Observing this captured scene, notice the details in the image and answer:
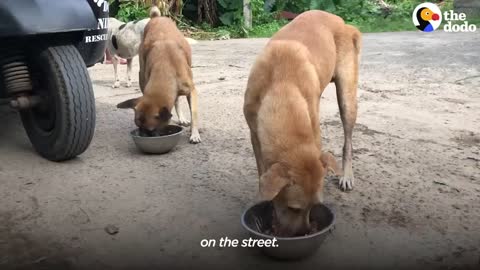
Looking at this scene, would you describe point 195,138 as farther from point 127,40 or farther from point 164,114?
point 127,40

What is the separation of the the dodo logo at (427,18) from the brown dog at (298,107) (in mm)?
13099

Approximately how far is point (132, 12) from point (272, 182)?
1360 cm

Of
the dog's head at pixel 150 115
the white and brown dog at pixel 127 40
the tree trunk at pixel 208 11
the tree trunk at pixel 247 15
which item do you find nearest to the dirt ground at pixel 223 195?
the dog's head at pixel 150 115

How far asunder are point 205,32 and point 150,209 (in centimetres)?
1372

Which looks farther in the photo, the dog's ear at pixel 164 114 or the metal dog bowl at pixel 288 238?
A: the dog's ear at pixel 164 114

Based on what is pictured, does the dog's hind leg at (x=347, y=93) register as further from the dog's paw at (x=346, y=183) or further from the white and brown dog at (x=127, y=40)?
the white and brown dog at (x=127, y=40)

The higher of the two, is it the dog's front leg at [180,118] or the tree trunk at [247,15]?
the tree trunk at [247,15]

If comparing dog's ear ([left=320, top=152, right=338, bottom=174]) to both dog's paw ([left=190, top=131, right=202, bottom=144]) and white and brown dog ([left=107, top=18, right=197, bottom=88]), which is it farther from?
white and brown dog ([left=107, top=18, right=197, bottom=88])

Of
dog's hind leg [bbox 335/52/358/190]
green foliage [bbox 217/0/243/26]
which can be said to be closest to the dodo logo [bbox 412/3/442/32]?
green foliage [bbox 217/0/243/26]

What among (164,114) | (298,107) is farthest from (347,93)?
(164,114)

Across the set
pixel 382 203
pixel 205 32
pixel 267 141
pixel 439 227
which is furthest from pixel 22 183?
pixel 205 32

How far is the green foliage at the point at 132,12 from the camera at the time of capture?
1538 centimetres

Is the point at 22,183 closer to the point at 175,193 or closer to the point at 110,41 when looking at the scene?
the point at 175,193

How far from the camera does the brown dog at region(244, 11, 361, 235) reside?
9.56 feet
